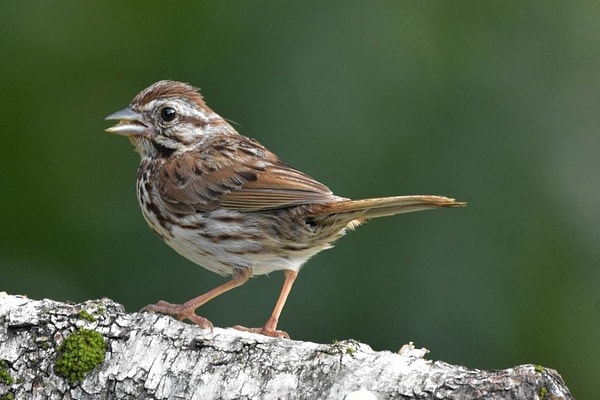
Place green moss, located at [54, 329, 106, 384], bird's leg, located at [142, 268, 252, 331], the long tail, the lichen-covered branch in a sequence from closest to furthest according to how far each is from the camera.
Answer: the lichen-covered branch < green moss, located at [54, 329, 106, 384] < the long tail < bird's leg, located at [142, 268, 252, 331]

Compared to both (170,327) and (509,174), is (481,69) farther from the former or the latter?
(170,327)

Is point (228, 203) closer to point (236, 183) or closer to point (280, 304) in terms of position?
point (236, 183)

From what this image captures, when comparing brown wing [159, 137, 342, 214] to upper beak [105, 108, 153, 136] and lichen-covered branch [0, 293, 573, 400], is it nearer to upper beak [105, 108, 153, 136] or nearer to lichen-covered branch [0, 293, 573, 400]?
upper beak [105, 108, 153, 136]

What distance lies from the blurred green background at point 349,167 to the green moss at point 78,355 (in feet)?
5.62

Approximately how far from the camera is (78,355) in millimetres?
4543

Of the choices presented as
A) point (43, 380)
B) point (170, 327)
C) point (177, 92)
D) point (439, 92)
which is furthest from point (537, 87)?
point (43, 380)

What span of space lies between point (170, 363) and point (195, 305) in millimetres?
1224

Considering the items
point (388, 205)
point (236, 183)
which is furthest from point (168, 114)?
point (388, 205)

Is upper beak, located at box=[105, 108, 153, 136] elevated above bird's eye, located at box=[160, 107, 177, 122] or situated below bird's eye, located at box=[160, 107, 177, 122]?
below

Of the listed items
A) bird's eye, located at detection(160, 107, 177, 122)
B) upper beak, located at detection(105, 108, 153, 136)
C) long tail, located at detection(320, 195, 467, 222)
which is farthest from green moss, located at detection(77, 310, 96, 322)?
bird's eye, located at detection(160, 107, 177, 122)

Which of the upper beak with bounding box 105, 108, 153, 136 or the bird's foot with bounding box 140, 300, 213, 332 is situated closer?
the bird's foot with bounding box 140, 300, 213, 332

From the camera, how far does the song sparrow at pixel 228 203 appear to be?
19.8ft

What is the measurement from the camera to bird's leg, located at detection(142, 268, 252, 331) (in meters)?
5.35

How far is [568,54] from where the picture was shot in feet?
23.6
